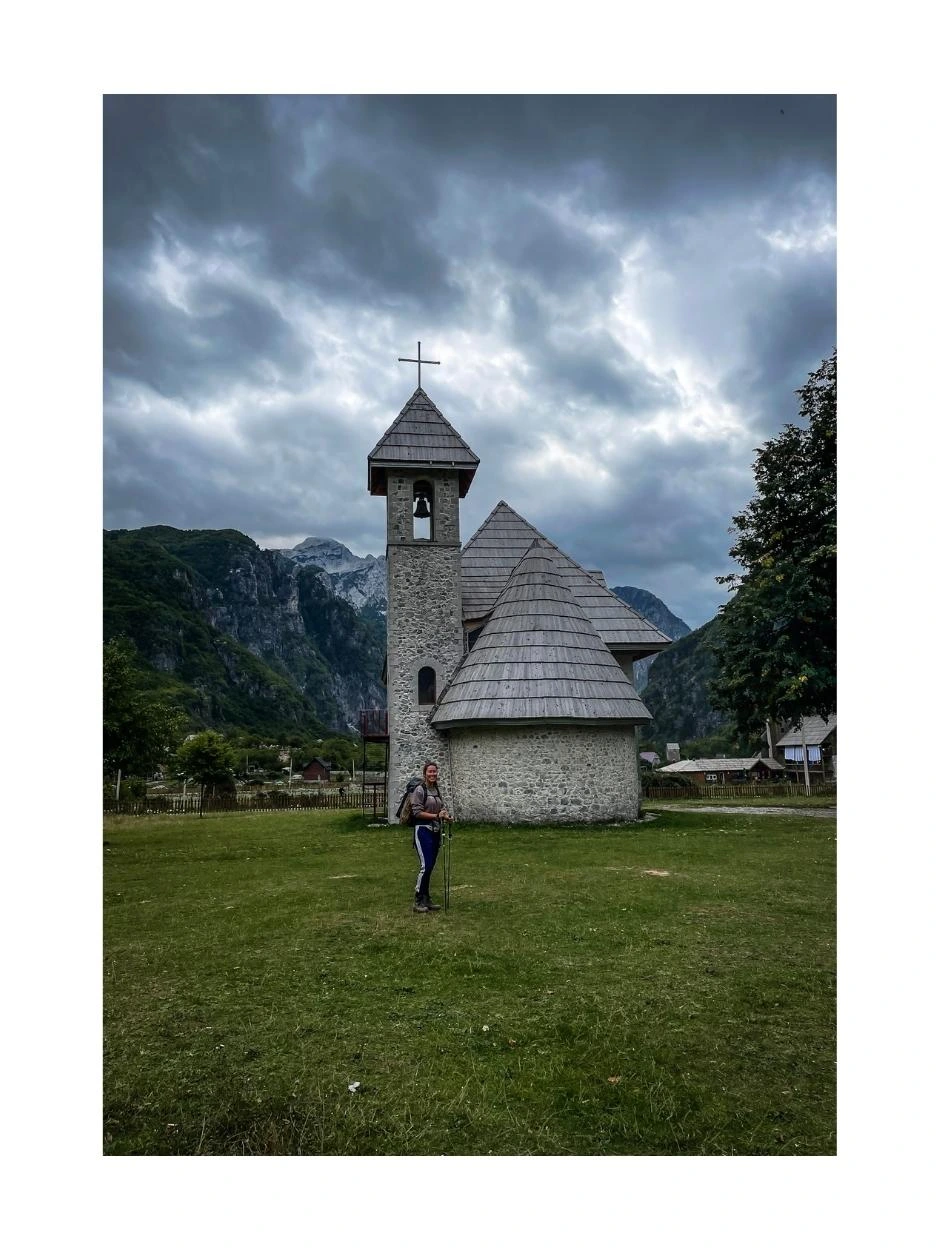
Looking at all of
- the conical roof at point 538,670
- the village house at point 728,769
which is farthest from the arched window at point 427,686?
the village house at point 728,769

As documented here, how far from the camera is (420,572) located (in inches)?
759

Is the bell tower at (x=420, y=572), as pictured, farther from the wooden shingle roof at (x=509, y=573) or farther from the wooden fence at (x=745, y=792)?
the wooden fence at (x=745, y=792)

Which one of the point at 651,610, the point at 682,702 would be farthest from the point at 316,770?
the point at 651,610

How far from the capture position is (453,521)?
19688 millimetres

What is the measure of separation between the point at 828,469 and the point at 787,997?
55.2 ft

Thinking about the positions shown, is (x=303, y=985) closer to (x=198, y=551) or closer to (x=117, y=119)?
(x=117, y=119)

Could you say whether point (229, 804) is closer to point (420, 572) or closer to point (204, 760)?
point (420, 572)

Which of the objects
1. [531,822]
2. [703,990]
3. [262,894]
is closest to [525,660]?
[531,822]

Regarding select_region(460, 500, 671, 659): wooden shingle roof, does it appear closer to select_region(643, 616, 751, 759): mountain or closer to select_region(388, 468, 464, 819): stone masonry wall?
select_region(388, 468, 464, 819): stone masonry wall

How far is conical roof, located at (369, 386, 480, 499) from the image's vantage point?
1942 cm

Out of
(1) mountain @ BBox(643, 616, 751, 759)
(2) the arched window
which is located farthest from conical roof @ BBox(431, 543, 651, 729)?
(1) mountain @ BBox(643, 616, 751, 759)

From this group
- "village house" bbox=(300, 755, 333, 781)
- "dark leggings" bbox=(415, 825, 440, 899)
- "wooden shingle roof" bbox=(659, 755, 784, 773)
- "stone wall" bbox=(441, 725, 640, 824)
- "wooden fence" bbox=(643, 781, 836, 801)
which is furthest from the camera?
"village house" bbox=(300, 755, 333, 781)

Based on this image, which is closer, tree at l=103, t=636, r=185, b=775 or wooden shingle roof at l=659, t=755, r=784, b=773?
tree at l=103, t=636, r=185, b=775

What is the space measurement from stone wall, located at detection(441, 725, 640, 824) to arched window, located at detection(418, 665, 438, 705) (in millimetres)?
2463
